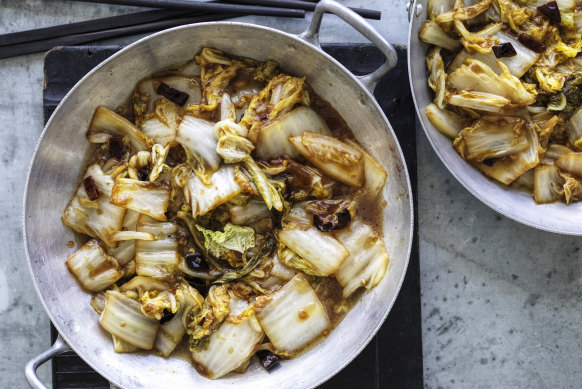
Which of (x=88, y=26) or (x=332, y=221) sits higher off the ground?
(x=88, y=26)

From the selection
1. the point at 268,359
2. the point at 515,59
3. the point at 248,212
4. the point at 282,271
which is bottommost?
the point at 268,359

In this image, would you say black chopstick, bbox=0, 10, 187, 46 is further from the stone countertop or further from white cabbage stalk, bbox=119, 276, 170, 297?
white cabbage stalk, bbox=119, 276, 170, 297

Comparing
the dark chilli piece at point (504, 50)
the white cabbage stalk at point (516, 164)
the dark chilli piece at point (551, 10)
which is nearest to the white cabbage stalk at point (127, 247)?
the white cabbage stalk at point (516, 164)

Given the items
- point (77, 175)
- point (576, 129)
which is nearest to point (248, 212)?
point (77, 175)

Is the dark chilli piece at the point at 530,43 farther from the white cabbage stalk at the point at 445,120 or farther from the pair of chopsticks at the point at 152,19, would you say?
the pair of chopsticks at the point at 152,19

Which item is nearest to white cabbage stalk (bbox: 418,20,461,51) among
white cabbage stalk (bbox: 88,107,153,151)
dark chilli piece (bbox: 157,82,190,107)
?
dark chilli piece (bbox: 157,82,190,107)

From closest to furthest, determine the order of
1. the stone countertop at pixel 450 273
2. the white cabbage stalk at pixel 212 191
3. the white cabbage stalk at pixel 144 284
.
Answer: the white cabbage stalk at pixel 212 191 < the white cabbage stalk at pixel 144 284 < the stone countertop at pixel 450 273

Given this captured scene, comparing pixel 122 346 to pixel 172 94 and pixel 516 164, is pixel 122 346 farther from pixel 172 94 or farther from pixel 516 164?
pixel 516 164

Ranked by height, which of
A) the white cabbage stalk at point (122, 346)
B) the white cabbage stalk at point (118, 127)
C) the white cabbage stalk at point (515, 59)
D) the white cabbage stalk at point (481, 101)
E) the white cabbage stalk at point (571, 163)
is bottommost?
the white cabbage stalk at point (122, 346)
